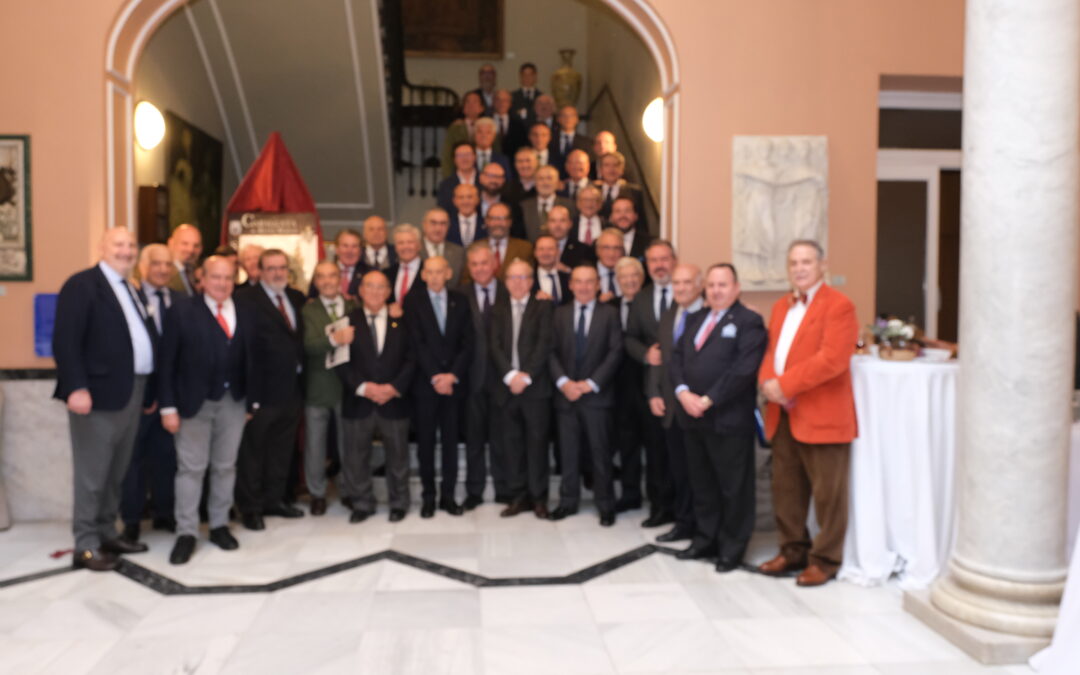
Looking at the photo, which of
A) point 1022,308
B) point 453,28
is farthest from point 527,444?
point 453,28

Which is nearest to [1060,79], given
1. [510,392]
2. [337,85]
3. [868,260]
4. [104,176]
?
[868,260]

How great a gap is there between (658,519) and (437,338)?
1694mm

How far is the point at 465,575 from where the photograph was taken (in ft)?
Result: 14.5

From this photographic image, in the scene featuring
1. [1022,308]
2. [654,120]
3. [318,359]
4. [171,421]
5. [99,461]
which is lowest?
[99,461]

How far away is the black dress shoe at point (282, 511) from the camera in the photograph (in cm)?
552

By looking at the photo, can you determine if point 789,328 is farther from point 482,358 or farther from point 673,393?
point 482,358

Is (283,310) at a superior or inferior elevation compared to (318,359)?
superior

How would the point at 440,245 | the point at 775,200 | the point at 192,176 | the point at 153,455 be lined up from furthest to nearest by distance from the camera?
1. the point at 192,176
2. the point at 440,245
3. the point at 775,200
4. the point at 153,455

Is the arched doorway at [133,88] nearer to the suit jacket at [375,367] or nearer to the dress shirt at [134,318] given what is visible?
the dress shirt at [134,318]

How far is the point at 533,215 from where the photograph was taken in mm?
6535

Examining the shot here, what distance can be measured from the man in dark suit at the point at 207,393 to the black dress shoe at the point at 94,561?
0.93 ft

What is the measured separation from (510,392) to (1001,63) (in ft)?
10.3

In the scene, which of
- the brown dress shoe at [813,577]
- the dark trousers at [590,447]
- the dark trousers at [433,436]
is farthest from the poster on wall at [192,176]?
the brown dress shoe at [813,577]

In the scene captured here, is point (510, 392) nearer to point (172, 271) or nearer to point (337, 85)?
point (172, 271)
